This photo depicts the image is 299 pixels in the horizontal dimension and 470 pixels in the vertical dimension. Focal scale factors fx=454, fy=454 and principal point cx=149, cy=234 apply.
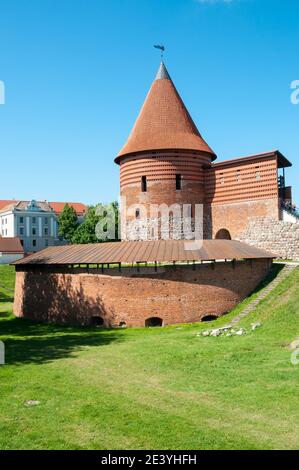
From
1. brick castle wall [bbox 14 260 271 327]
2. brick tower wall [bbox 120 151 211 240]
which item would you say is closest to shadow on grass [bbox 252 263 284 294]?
brick castle wall [bbox 14 260 271 327]

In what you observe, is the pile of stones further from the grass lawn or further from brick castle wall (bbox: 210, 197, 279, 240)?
brick castle wall (bbox: 210, 197, 279, 240)

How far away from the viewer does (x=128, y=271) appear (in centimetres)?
1856

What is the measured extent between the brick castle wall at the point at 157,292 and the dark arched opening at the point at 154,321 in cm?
20

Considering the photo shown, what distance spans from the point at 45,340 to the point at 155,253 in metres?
5.64

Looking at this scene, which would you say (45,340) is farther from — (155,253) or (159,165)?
(159,165)

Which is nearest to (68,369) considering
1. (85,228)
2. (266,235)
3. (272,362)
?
(272,362)

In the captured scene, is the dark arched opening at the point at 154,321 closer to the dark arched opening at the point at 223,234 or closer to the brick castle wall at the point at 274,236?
the brick castle wall at the point at 274,236

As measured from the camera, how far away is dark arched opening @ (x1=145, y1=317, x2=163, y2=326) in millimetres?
18206

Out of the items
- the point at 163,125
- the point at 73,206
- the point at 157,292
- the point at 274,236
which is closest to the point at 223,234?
the point at 274,236

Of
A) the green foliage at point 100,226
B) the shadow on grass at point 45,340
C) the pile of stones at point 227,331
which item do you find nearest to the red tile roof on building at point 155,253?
the shadow on grass at point 45,340

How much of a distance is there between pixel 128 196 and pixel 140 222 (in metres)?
1.84

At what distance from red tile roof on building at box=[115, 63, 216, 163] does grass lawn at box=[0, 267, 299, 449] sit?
1368 centimetres
